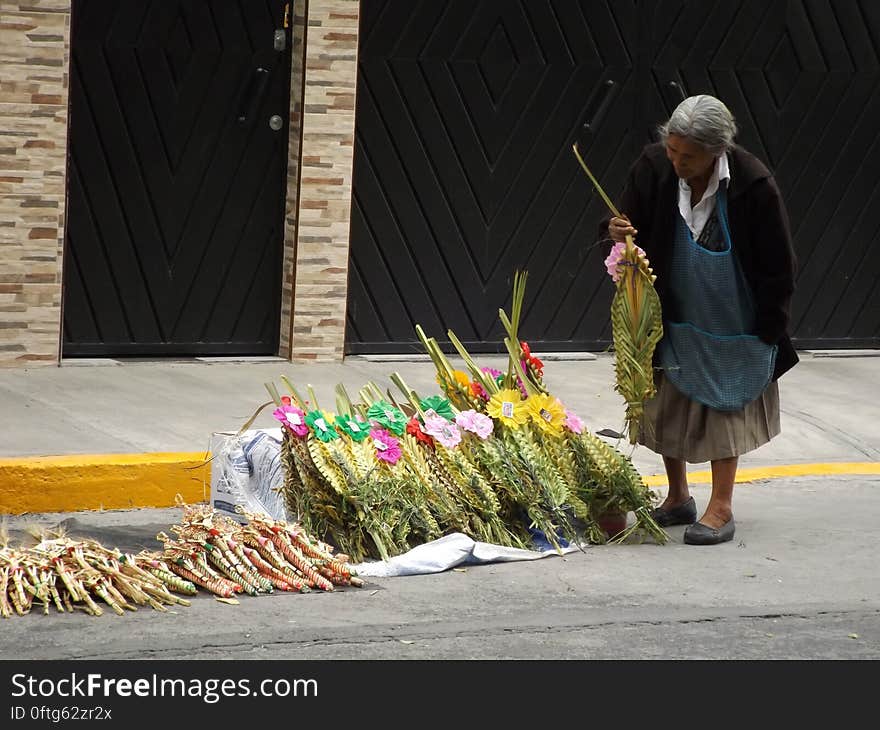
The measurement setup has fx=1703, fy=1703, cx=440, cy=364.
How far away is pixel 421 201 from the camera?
10312 millimetres

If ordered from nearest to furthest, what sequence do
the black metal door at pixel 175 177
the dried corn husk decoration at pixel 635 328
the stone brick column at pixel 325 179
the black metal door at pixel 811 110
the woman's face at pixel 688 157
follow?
the woman's face at pixel 688 157, the dried corn husk decoration at pixel 635 328, the black metal door at pixel 175 177, the stone brick column at pixel 325 179, the black metal door at pixel 811 110

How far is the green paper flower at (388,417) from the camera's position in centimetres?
652

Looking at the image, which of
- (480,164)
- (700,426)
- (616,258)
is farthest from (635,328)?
(480,164)

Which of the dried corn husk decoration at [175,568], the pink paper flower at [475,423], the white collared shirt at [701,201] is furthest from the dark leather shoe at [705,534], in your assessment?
the dried corn husk decoration at [175,568]

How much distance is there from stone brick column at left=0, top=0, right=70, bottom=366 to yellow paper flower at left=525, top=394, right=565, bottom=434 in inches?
137

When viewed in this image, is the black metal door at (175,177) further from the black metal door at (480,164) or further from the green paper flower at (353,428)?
the green paper flower at (353,428)

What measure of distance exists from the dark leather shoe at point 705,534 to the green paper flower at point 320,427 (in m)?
1.53

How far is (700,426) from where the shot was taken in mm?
6902

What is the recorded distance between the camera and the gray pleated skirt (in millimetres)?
6852

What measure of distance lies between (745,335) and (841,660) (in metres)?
1.76

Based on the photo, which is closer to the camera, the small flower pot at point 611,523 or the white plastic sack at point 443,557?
the white plastic sack at point 443,557

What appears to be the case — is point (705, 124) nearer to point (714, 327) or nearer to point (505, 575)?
point (714, 327)

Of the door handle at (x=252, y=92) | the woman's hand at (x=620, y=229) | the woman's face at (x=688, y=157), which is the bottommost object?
the woman's hand at (x=620, y=229)
